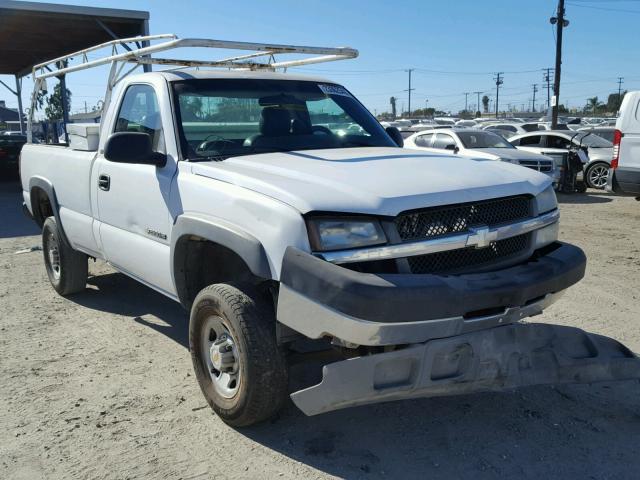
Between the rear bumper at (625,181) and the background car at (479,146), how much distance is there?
2.85 metres

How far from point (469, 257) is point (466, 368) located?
59 cm

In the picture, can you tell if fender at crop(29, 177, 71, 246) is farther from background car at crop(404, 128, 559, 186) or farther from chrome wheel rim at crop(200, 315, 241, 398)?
background car at crop(404, 128, 559, 186)

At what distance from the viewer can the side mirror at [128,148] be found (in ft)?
12.1

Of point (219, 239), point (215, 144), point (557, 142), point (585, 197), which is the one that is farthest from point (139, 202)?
point (557, 142)

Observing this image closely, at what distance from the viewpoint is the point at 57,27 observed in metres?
18.6

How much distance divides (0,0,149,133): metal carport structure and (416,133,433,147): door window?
8.32m

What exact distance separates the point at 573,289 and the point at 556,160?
9.47 meters

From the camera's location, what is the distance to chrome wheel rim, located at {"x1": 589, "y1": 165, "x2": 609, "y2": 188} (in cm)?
1528

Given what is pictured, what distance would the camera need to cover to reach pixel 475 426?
3533 mm

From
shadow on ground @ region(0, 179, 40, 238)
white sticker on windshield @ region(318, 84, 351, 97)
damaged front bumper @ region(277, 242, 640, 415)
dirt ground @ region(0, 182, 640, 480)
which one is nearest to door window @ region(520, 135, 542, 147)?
dirt ground @ region(0, 182, 640, 480)

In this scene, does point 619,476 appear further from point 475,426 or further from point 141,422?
point 141,422

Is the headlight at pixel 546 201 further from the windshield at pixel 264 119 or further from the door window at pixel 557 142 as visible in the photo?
the door window at pixel 557 142

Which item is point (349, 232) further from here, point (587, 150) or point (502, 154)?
point (587, 150)

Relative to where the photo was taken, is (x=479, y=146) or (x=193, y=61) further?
(x=479, y=146)
